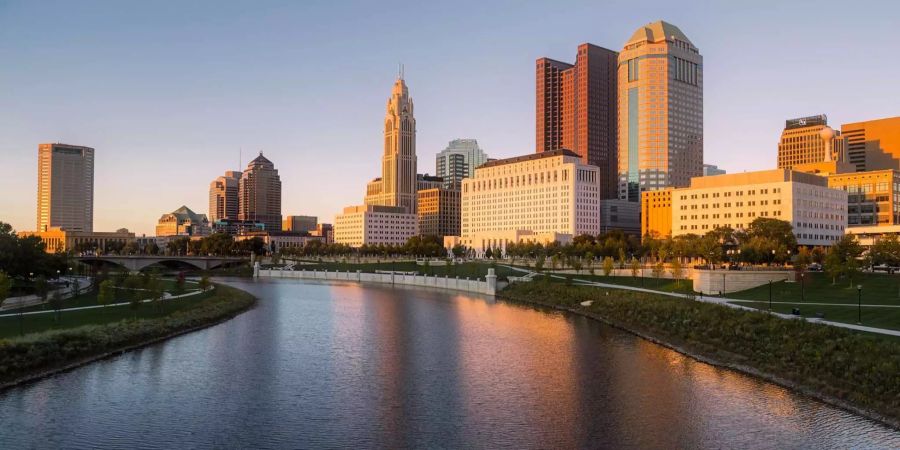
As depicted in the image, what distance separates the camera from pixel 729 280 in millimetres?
81625

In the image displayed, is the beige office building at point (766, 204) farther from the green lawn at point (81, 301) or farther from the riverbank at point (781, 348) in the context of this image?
the green lawn at point (81, 301)

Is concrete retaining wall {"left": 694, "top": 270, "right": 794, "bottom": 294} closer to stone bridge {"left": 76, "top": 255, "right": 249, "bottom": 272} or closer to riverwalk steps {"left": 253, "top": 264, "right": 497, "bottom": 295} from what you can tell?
riverwalk steps {"left": 253, "top": 264, "right": 497, "bottom": 295}

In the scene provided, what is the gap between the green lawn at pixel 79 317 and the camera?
5283cm

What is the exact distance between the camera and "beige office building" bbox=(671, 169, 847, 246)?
160 metres

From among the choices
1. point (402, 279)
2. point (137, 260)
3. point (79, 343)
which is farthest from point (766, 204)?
point (137, 260)

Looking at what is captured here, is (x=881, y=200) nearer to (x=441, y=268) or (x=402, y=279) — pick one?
(x=441, y=268)

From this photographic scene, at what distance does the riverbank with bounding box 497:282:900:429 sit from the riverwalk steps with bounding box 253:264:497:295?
43082 millimetres

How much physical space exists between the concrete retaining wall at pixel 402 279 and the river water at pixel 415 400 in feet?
184

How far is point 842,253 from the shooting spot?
3565 inches

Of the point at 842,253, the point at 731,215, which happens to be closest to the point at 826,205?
the point at 731,215

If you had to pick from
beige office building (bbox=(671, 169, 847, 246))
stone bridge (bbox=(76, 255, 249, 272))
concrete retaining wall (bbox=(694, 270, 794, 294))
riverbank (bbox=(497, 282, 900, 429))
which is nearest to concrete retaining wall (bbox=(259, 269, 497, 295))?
stone bridge (bbox=(76, 255, 249, 272))

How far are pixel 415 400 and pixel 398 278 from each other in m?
113

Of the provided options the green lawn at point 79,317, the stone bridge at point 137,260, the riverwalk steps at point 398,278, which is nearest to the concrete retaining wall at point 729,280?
the riverwalk steps at point 398,278

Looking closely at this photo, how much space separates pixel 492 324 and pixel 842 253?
51313 mm
